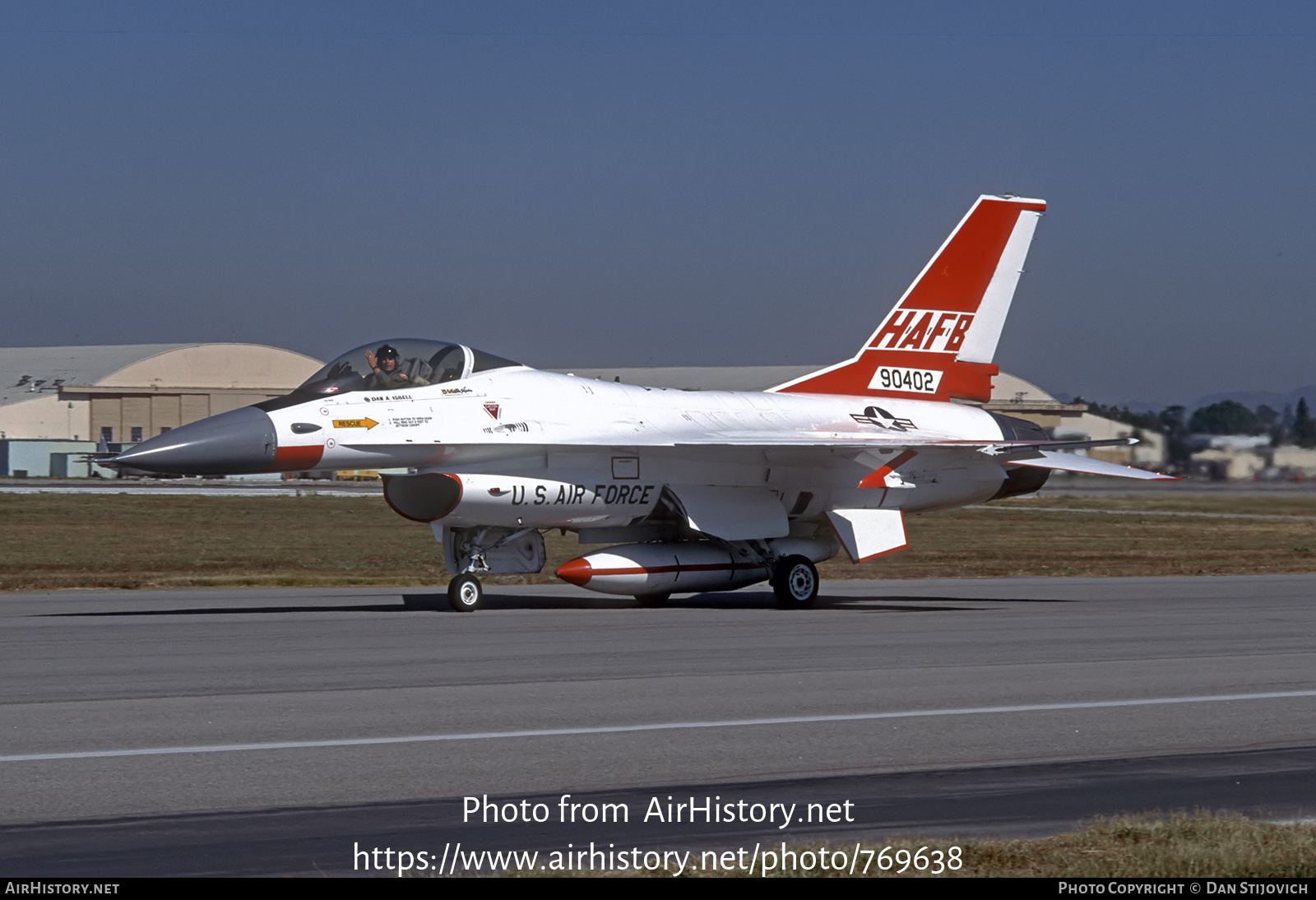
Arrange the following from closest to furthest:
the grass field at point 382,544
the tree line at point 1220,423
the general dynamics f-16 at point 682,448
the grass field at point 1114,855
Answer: the grass field at point 1114,855
the general dynamics f-16 at point 682,448
the grass field at point 382,544
the tree line at point 1220,423

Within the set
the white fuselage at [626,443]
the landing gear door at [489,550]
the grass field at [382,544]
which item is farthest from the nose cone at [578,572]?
the grass field at [382,544]

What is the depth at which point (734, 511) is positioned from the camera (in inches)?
752

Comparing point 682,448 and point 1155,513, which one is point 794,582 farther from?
point 1155,513

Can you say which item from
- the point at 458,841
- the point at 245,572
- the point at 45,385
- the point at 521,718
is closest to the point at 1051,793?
the point at 458,841

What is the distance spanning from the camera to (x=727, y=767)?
26.0ft

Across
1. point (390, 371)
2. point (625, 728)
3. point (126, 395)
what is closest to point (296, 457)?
point (390, 371)

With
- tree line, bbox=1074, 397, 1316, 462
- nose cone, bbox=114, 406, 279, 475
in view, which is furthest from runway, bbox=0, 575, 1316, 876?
tree line, bbox=1074, 397, 1316, 462

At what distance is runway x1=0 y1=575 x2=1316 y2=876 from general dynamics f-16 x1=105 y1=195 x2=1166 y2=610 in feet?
4.71

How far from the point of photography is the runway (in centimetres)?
678

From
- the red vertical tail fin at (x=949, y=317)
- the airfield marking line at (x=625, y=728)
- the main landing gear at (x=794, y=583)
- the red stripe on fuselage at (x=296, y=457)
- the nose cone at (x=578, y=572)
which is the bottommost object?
the main landing gear at (x=794, y=583)

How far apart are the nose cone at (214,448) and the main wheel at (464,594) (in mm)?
2561

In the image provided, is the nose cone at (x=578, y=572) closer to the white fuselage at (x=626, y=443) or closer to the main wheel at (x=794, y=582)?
the white fuselage at (x=626, y=443)

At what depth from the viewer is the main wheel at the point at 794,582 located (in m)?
19.1
